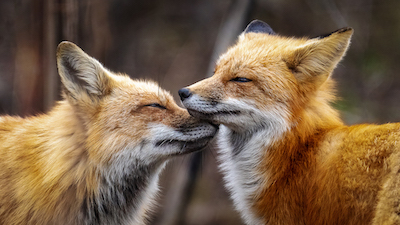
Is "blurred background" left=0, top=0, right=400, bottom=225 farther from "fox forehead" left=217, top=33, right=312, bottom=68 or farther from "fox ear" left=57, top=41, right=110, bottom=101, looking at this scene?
"fox ear" left=57, top=41, right=110, bottom=101

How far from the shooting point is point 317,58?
2.82 meters

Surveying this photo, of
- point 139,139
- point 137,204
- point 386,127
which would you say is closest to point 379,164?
point 386,127

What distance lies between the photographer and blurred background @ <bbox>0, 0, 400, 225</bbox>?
236 inches

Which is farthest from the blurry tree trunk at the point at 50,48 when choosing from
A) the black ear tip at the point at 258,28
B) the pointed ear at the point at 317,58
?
the pointed ear at the point at 317,58

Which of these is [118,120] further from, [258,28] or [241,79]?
[258,28]

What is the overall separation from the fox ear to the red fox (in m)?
0.71

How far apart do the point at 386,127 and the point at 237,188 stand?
127 cm

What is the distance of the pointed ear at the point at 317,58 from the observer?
2748mm

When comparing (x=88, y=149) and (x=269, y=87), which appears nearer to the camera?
(x=88, y=149)

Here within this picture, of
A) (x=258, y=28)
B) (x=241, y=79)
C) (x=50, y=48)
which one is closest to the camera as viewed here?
(x=241, y=79)

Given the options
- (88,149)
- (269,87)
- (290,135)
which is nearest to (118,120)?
(88,149)

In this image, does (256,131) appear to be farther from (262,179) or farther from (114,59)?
(114,59)

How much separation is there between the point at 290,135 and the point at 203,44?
18.4 feet

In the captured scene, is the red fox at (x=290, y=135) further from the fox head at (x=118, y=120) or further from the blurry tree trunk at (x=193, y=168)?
the blurry tree trunk at (x=193, y=168)
